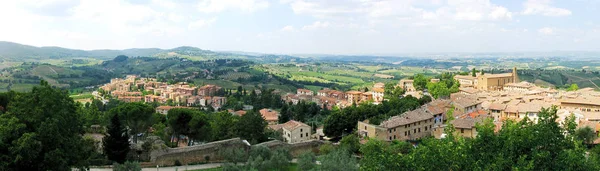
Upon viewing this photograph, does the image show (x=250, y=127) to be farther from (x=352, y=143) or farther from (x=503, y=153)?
(x=503, y=153)

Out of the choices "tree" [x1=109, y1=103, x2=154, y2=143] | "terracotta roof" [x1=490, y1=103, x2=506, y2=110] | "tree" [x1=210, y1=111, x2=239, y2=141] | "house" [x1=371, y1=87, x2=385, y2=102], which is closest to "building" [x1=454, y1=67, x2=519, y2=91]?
"house" [x1=371, y1=87, x2=385, y2=102]

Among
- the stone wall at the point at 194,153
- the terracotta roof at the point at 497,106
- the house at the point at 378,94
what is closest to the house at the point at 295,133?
the stone wall at the point at 194,153

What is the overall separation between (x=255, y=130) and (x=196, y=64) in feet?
513

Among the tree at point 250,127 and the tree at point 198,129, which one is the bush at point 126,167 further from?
the tree at point 250,127

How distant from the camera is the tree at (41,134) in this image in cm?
1400

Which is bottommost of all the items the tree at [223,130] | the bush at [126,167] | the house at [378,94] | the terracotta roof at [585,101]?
the house at [378,94]

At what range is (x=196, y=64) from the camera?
18038 centimetres

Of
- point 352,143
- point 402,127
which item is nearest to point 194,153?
point 352,143

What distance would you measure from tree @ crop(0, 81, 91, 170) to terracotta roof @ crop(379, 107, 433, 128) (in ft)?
70.0

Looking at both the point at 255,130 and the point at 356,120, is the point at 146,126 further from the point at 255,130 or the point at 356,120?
the point at 356,120

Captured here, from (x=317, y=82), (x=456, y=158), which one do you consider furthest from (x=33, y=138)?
(x=317, y=82)

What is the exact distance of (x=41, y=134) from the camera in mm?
14664

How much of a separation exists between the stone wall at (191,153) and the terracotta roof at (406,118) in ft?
39.1

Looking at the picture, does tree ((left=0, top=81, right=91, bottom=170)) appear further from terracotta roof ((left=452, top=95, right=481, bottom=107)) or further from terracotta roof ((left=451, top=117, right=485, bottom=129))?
terracotta roof ((left=452, top=95, right=481, bottom=107))
